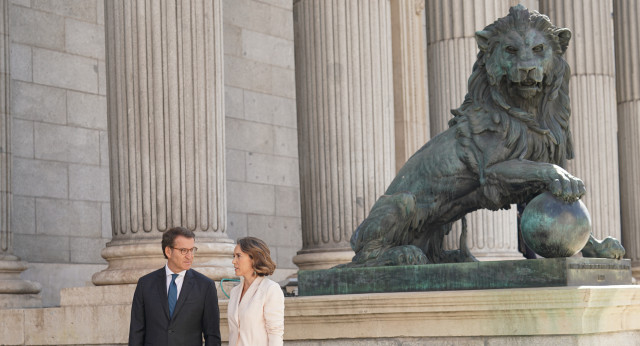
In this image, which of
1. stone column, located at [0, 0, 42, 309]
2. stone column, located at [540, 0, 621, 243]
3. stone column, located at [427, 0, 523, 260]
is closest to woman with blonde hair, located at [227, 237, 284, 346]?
stone column, located at [0, 0, 42, 309]

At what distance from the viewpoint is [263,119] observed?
71.9ft

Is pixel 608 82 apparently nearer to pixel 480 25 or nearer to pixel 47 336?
pixel 480 25

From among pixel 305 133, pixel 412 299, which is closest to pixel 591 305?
pixel 412 299

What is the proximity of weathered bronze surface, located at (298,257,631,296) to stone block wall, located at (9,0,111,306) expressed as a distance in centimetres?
761

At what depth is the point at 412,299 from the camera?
8.59 metres

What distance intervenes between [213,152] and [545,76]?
4616mm

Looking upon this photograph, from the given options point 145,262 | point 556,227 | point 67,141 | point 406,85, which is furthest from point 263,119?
point 556,227

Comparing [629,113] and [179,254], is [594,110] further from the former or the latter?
[179,254]

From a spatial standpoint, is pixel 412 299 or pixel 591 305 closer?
pixel 591 305

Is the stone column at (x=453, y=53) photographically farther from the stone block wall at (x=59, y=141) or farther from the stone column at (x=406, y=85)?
the stone block wall at (x=59, y=141)

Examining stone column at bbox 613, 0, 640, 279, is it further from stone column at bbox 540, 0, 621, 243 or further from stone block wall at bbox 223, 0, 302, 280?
stone block wall at bbox 223, 0, 302, 280

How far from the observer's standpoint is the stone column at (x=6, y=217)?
44.0ft

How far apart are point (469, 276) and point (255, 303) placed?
102 inches

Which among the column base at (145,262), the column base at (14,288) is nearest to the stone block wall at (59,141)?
the column base at (14,288)
